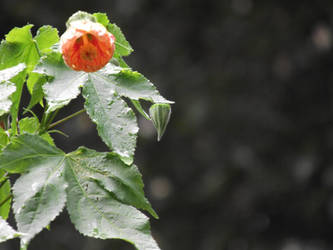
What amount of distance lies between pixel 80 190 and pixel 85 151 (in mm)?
59

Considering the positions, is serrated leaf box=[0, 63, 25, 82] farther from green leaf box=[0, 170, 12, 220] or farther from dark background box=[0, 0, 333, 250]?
dark background box=[0, 0, 333, 250]

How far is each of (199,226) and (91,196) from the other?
8.87ft

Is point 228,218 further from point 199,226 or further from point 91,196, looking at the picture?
point 91,196

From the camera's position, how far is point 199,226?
3492mm

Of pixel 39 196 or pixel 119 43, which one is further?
pixel 119 43

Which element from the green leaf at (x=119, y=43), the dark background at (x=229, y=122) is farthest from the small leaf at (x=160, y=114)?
the dark background at (x=229, y=122)

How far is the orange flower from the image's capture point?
2.68 ft

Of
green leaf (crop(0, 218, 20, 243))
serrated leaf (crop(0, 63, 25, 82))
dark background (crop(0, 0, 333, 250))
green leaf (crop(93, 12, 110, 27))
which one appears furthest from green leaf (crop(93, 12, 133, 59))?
dark background (crop(0, 0, 333, 250))

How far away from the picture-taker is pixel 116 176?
85 centimetres

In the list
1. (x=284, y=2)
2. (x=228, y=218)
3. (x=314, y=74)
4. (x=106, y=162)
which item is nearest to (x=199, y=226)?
(x=228, y=218)

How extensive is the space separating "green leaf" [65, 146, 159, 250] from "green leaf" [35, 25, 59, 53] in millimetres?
175

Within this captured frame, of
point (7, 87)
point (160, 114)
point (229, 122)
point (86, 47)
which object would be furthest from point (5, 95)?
point (229, 122)

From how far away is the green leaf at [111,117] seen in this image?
2.64 ft

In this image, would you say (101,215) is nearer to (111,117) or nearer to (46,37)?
(111,117)
